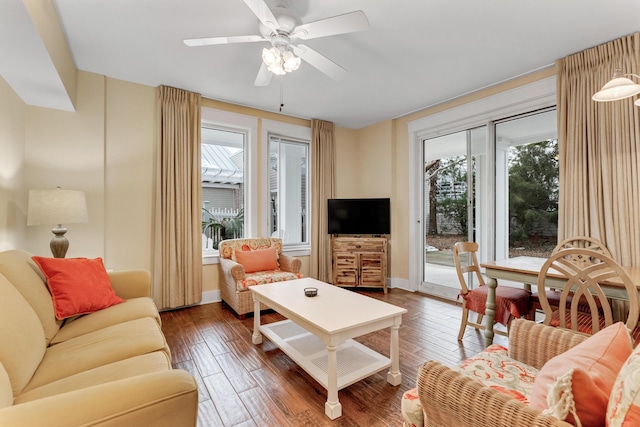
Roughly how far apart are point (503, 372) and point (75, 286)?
98.5 inches

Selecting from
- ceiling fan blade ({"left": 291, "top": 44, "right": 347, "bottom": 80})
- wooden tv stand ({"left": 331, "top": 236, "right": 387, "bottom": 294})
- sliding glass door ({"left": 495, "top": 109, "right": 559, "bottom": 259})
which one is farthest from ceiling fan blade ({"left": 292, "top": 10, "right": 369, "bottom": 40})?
wooden tv stand ({"left": 331, "top": 236, "right": 387, "bottom": 294})

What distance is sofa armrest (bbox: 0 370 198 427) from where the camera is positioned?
80cm

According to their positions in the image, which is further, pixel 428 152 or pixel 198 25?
pixel 428 152

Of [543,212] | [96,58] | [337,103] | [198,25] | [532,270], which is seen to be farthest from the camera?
[337,103]

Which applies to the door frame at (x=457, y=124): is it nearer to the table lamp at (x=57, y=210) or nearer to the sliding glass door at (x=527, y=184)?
the sliding glass door at (x=527, y=184)

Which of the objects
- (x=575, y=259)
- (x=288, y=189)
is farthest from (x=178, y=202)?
(x=575, y=259)

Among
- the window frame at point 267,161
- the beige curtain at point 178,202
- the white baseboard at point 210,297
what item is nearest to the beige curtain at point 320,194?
the window frame at point 267,161

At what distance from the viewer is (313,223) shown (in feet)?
15.3

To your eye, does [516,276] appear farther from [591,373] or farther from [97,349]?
[97,349]

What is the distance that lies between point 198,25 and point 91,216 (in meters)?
2.21

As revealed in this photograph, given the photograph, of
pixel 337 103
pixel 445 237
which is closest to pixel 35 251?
pixel 337 103

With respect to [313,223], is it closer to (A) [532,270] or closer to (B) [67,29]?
(A) [532,270]

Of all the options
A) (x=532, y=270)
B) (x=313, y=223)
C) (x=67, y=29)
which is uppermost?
(x=67, y=29)

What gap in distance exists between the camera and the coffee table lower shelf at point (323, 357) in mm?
1927
